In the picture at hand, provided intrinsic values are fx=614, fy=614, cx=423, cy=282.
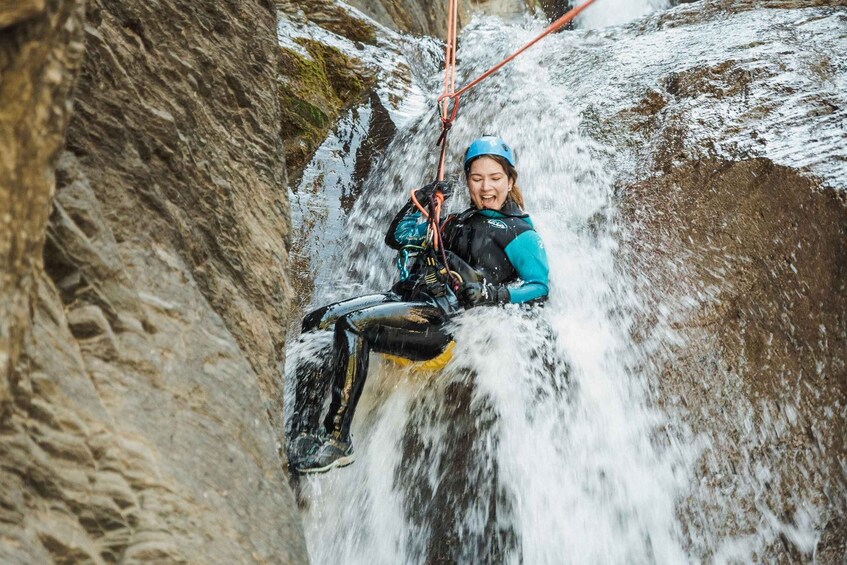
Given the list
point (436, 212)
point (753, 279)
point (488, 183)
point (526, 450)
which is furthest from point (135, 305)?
point (753, 279)

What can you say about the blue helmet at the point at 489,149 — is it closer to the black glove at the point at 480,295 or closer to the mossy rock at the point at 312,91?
the black glove at the point at 480,295

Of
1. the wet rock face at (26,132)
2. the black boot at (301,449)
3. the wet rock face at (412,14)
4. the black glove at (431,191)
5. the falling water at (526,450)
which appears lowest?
the falling water at (526,450)

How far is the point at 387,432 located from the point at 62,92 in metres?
3.35

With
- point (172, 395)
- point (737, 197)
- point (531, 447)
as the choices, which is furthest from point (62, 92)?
point (737, 197)

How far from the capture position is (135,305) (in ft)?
7.34

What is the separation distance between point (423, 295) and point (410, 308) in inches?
13.0

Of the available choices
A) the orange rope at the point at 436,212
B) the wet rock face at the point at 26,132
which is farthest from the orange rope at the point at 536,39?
the wet rock face at the point at 26,132

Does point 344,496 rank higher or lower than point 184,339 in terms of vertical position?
lower

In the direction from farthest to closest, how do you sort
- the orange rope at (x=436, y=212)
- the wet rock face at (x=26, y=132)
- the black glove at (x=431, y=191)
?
the black glove at (x=431, y=191) → the orange rope at (x=436, y=212) → the wet rock face at (x=26, y=132)

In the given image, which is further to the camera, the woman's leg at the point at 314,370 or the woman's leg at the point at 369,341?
the woman's leg at the point at 314,370

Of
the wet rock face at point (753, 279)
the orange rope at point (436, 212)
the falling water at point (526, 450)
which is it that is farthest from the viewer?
the orange rope at point (436, 212)

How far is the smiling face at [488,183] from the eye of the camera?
4793 millimetres

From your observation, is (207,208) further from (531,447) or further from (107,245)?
(531,447)

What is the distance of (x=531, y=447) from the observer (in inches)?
163
